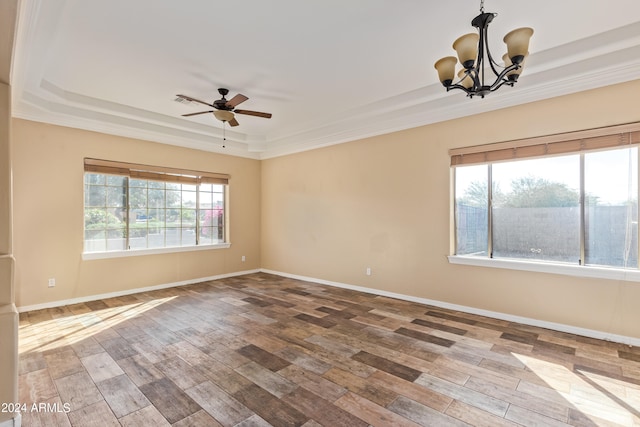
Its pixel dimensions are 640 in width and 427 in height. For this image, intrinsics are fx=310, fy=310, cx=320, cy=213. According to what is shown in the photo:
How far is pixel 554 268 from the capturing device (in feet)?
11.8

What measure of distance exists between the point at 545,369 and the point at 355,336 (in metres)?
1.74

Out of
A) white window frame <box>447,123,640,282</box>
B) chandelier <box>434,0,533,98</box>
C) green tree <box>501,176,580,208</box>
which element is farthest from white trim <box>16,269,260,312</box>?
chandelier <box>434,0,533,98</box>

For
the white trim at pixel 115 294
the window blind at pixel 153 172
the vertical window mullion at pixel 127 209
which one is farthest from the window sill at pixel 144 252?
the window blind at pixel 153 172

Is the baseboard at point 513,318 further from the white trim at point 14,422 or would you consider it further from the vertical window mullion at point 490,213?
the white trim at point 14,422

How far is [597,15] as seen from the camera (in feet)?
8.79

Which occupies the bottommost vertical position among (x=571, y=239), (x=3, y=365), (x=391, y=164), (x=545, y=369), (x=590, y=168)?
(x=545, y=369)

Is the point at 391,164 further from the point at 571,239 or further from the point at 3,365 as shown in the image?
the point at 3,365

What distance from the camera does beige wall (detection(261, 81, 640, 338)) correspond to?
3.41m

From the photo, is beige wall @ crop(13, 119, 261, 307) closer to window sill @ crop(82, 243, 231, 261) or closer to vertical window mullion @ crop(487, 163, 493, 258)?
window sill @ crop(82, 243, 231, 261)

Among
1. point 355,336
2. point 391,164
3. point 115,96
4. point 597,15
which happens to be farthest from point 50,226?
point 597,15

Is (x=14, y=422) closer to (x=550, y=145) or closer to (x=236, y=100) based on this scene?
(x=236, y=100)

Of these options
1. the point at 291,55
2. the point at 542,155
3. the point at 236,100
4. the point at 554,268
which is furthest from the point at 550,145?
the point at 236,100

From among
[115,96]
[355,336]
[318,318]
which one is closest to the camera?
[355,336]

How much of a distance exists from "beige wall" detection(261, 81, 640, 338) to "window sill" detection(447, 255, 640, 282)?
7 cm
